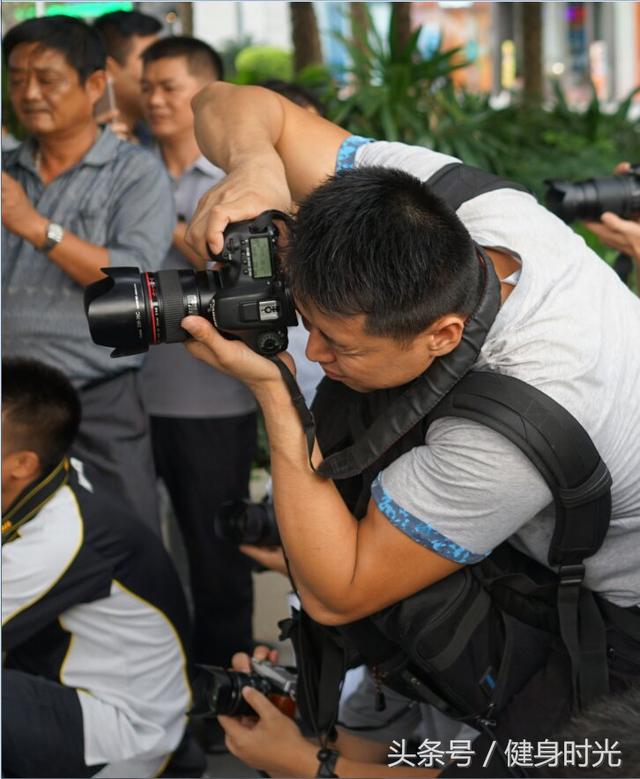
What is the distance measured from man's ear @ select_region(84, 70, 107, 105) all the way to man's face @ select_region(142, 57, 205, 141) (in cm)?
33

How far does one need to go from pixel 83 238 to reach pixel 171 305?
1500 mm

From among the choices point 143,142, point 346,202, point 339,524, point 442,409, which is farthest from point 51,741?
point 143,142

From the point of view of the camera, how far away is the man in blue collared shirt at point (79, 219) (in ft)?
10.5

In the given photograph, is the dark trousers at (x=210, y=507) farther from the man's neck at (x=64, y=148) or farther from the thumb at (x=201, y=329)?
the thumb at (x=201, y=329)

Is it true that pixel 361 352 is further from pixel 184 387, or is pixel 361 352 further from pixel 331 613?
pixel 184 387

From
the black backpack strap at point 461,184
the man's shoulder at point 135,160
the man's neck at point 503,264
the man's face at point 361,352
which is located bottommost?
the man's shoulder at point 135,160

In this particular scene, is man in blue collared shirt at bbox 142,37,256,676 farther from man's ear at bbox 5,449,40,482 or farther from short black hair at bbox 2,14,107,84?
man's ear at bbox 5,449,40,482

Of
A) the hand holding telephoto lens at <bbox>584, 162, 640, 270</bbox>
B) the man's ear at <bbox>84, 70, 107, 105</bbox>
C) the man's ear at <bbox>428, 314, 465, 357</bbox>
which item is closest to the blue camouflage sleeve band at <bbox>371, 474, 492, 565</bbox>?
the man's ear at <bbox>428, 314, 465, 357</bbox>

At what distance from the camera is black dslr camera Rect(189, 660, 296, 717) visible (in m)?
2.43

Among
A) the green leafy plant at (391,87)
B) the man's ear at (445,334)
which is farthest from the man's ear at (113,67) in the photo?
the man's ear at (445,334)

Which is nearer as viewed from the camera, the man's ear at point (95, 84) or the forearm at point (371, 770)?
the forearm at point (371, 770)

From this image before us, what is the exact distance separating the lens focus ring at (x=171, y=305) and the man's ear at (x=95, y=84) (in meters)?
1.70

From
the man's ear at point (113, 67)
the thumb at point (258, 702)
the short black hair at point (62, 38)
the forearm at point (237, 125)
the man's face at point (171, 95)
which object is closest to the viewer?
the forearm at point (237, 125)

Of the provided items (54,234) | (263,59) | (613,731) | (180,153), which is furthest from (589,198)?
(263,59)
